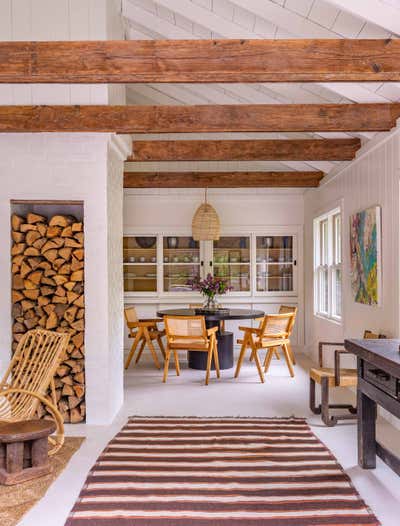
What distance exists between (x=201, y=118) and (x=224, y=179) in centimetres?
325

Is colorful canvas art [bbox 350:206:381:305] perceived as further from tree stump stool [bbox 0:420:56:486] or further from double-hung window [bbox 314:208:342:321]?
tree stump stool [bbox 0:420:56:486]

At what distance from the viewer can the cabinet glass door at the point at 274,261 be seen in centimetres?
969

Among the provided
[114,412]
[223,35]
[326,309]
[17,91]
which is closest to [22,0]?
[17,91]

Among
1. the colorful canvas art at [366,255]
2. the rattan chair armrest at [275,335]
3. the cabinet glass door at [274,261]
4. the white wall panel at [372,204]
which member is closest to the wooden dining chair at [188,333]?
the rattan chair armrest at [275,335]

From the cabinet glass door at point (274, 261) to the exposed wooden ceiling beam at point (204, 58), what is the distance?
6.25 meters

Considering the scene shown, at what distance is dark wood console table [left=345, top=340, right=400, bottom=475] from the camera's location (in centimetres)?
338

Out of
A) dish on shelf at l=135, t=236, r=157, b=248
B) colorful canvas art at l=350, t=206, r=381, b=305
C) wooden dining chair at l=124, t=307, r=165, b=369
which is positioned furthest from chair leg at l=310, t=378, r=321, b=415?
dish on shelf at l=135, t=236, r=157, b=248

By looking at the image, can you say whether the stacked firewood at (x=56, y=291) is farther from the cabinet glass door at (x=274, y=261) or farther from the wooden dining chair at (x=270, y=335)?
the cabinet glass door at (x=274, y=261)

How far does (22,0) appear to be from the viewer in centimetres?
514

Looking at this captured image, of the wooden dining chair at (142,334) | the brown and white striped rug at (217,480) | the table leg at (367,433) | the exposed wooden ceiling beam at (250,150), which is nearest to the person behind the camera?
the brown and white striped rug at (217,480)

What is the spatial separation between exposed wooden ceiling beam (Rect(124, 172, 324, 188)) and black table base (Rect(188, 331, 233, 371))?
2.28 metres

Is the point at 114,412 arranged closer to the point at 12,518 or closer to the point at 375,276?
the point at 12,518

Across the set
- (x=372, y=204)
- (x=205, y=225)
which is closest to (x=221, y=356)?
(x=205, y=225)

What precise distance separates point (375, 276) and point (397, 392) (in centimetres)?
220
